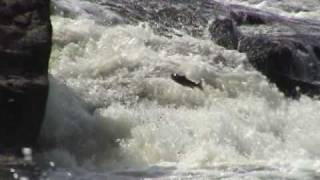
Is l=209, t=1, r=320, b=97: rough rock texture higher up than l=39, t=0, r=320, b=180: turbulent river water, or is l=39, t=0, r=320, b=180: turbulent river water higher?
l=39, t=0, r=320, b=180: turbulent river water

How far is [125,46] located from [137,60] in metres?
0.45

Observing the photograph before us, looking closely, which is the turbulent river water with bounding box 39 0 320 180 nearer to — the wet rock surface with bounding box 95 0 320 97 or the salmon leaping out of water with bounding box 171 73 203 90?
the salmon leaping out of water with bounding box 171 73 203 90

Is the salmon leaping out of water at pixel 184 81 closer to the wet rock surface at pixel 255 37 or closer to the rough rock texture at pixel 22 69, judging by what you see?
the wet rock surface at pixel 255 37

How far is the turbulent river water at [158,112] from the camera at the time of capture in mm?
6176

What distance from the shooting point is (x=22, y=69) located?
573 cm

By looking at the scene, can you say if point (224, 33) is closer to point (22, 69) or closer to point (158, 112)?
point (158, 112)

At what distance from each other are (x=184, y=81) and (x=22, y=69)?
10.2 feet

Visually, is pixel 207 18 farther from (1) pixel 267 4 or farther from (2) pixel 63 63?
(1) pixel 267 4

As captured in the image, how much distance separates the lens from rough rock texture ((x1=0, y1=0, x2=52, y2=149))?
556 centimetres

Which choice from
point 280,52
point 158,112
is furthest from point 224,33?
point 158,112

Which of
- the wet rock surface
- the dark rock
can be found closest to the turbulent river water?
the dark rock

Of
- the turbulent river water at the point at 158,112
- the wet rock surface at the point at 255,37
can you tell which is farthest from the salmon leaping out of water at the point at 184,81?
the wet rock surface at the point at 255,37

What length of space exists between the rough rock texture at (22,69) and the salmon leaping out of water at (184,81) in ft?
9.01

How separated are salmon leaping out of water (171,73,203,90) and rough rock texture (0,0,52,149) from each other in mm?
2745
